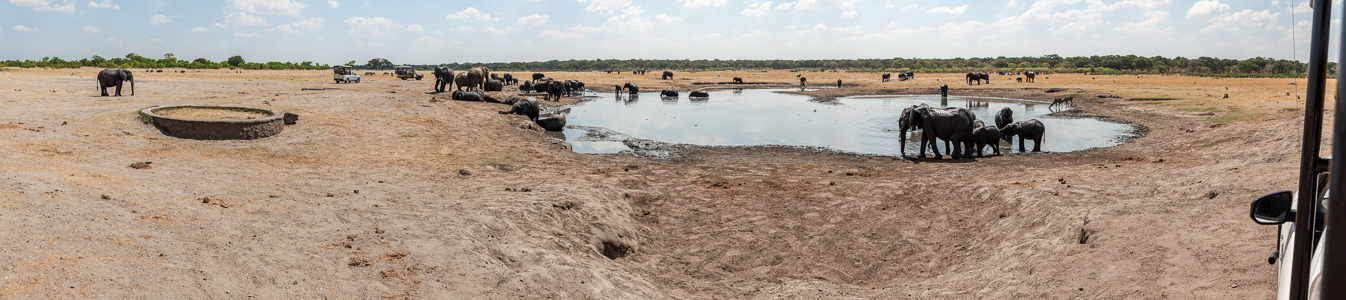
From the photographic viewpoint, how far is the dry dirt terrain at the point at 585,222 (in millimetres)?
5055

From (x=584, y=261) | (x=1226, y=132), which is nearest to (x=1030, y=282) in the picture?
(x=584, y=261)

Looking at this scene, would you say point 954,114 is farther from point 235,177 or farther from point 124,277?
point 124,277

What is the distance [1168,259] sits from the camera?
549 centimetres

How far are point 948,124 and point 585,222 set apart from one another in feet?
30.5

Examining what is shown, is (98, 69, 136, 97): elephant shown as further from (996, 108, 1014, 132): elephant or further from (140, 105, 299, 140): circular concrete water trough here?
(996, 108, 1014, 132): elephant

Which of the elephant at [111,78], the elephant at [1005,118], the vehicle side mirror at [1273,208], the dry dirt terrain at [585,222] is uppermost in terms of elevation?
the elephant at [111,78]

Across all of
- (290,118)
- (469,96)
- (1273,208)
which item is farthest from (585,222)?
(469,96)

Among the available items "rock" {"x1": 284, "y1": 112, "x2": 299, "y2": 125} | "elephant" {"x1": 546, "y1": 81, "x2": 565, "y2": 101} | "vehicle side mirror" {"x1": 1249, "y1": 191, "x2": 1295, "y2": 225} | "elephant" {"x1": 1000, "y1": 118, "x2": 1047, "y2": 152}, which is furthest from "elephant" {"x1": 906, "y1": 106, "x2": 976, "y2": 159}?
"elephant" {"x1": 546, "y1": 81, "x2": 565, "y2": 101}

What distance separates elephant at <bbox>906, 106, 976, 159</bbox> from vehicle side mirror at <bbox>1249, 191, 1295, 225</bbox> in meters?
11.9

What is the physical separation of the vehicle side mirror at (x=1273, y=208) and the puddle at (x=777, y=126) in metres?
13.6

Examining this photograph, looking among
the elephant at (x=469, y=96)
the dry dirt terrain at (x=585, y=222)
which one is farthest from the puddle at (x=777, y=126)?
the dry dirt terrain at (x=585, y=222)

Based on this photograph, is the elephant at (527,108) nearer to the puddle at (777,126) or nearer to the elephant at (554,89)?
the puddle at (777,126)

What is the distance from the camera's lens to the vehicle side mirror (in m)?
2.56

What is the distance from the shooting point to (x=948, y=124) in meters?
14.1
